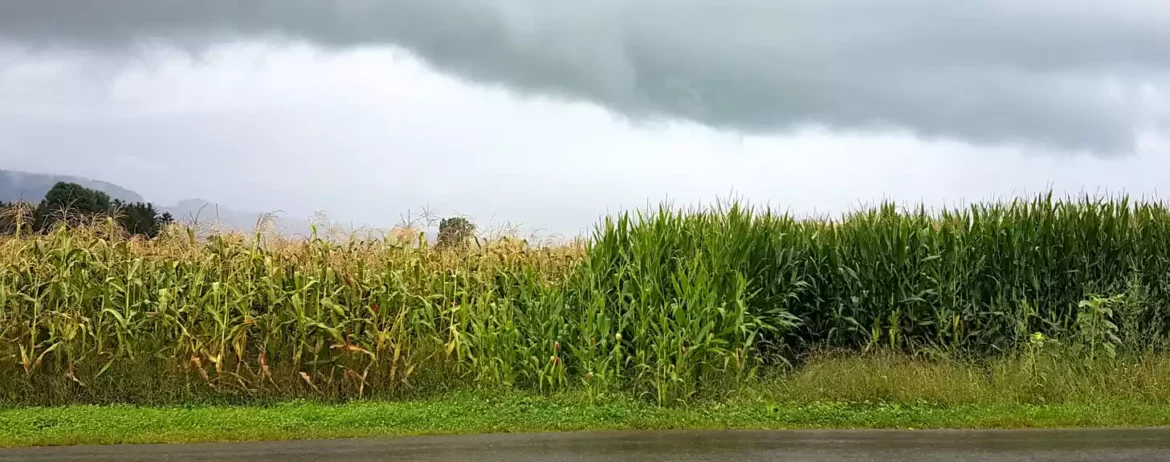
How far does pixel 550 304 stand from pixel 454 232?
2.72m

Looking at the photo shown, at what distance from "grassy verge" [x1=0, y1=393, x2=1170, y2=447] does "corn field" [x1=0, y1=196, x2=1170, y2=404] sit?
711 millimetres

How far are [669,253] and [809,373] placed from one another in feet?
7.92

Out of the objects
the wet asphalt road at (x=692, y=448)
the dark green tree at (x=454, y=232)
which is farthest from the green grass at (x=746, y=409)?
the dark green tree at (x=454, y=232)

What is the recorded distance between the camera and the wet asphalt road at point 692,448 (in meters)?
7.65

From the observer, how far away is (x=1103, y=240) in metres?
13.2

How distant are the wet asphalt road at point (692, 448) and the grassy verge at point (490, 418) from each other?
315 millimetres

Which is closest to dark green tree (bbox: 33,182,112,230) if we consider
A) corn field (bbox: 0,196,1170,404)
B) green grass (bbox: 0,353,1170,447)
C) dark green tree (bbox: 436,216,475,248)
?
corn field (bbox: 0,196,1170,404)

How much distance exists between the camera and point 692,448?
26.1ft

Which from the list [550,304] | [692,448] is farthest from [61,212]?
[692,448]

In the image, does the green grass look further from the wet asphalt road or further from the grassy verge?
the wet asphalt road

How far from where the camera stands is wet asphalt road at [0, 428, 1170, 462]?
7.65m

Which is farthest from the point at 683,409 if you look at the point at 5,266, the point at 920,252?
the point at 5,266

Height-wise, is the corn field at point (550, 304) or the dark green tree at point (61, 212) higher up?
the dark green tree at point (61, 212)

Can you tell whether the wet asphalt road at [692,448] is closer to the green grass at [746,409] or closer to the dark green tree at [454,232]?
the green grass at [746,409]
